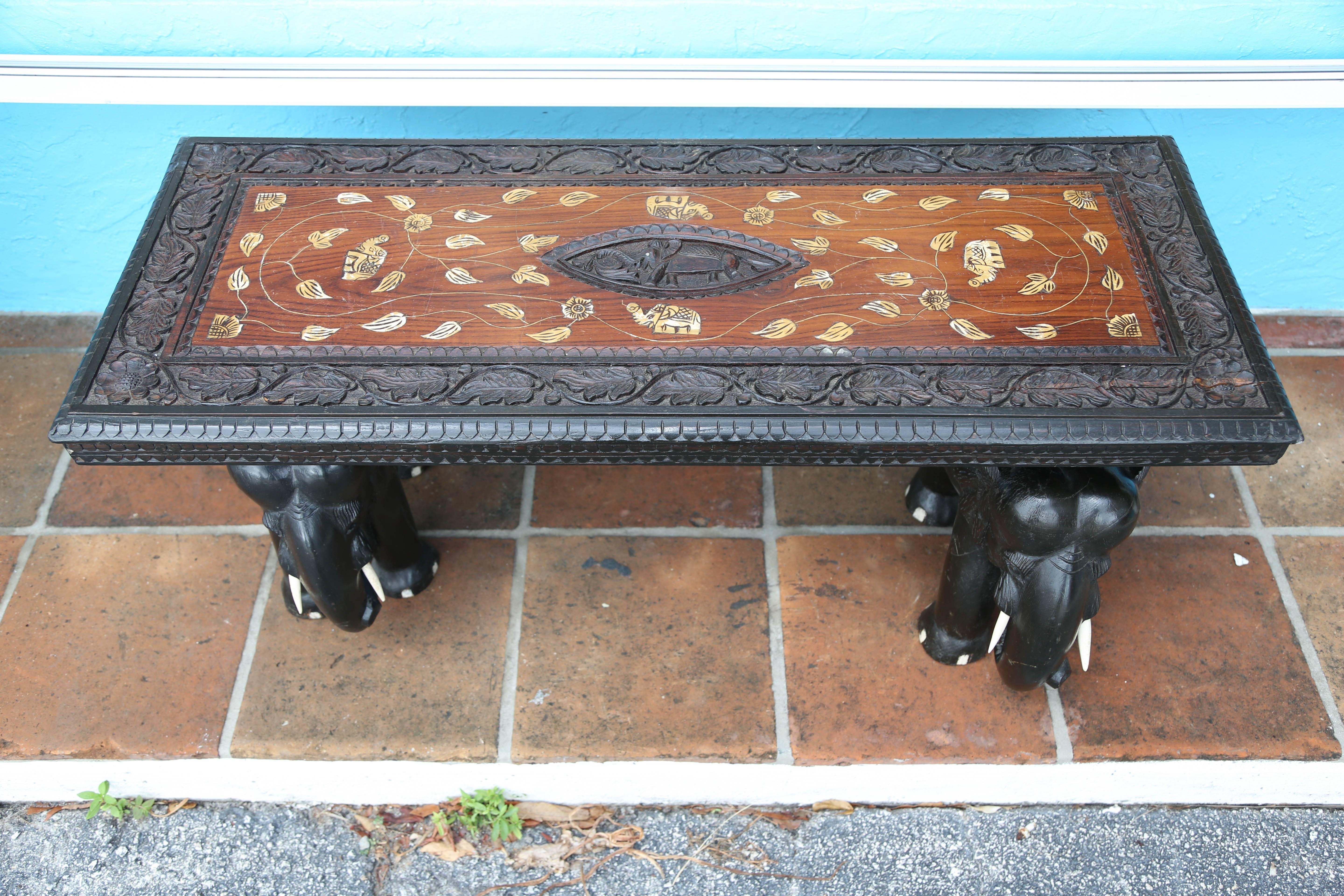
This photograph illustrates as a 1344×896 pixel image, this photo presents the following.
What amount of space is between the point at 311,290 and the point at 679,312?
0.61 meters

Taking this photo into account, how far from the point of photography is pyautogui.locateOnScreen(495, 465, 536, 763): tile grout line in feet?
5.89

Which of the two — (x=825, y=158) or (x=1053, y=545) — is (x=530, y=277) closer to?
(x=825, y=158)

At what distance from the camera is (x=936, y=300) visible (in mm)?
1556

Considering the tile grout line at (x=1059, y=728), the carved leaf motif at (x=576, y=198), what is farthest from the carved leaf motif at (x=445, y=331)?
the tile grout line at (x=1059, y=728)

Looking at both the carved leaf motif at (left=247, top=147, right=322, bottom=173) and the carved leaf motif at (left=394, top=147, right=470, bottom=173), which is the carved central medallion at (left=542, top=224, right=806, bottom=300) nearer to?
the carved leaf motif at (left=394, top=147, right=470, bottom=173)

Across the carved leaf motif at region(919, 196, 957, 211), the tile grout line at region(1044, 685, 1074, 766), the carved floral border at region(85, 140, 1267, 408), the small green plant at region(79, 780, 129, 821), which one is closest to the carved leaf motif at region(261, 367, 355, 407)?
the carved floral border at region(85, 140, 1267, 408)

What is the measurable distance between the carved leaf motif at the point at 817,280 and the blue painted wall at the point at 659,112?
48 cm

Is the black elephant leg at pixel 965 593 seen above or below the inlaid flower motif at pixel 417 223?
below

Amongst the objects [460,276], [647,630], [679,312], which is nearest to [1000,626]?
[647,630]

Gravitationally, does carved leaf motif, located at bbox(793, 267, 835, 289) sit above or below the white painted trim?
below

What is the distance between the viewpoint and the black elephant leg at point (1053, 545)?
4.99 ft

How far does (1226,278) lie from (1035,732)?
0.88 metres

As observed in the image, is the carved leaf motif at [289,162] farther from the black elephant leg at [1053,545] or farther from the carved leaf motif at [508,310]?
the black elephant leg at [1053,545]

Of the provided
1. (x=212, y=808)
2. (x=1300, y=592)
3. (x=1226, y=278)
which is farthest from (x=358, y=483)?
(x=1300, y=592)
